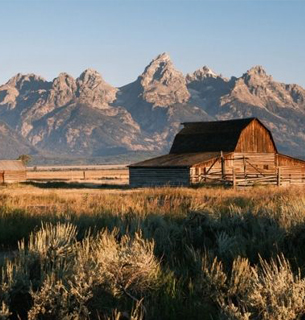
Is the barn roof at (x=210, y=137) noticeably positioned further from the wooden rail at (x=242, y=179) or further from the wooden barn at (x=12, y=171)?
the wooden barn at (x=12, y=171)

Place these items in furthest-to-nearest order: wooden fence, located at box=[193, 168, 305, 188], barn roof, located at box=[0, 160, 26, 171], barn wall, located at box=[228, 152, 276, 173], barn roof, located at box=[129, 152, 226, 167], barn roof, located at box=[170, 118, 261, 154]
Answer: barn roof, located at box=[0, 160, 26, 171] → barn roof, located at box=[170, 118, 261, 154] → barn wall, located at box=[228, 152, 276, 173] → barn roof, located at box=[129, 152, 226, 167] → wooden fence, located at box=[193, 168, 305, 188]

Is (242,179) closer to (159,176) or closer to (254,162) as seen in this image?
(159,176)

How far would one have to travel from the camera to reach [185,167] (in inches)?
1896

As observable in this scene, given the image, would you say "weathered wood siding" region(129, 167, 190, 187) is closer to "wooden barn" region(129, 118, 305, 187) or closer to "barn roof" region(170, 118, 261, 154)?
"wooden barn" region(129, 118, 305, 187)

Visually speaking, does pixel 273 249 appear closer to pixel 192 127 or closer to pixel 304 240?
pixel 304 240

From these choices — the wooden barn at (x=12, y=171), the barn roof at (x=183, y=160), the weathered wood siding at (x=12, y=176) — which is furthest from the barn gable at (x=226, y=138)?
the wooden barn at (x=12, y=171)

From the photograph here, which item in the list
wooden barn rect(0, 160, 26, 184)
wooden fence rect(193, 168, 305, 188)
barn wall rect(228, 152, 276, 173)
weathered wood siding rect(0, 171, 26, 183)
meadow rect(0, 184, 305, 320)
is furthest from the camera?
wooden barn rect(0, 160, 26, 184)

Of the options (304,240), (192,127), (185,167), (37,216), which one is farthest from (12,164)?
(304,240)

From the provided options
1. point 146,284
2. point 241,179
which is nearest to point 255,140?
point 241,179

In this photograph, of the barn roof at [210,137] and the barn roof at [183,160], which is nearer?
the barn roof at [183,160]

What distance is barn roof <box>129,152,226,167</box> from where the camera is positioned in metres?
48.9

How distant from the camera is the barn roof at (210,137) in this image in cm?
5419

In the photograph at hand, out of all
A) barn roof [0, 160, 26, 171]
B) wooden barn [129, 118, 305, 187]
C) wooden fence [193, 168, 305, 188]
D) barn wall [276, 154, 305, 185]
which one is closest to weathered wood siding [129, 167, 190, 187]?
wooden barn [129, 118, 305, 187]

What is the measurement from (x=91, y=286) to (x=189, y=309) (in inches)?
45.5
